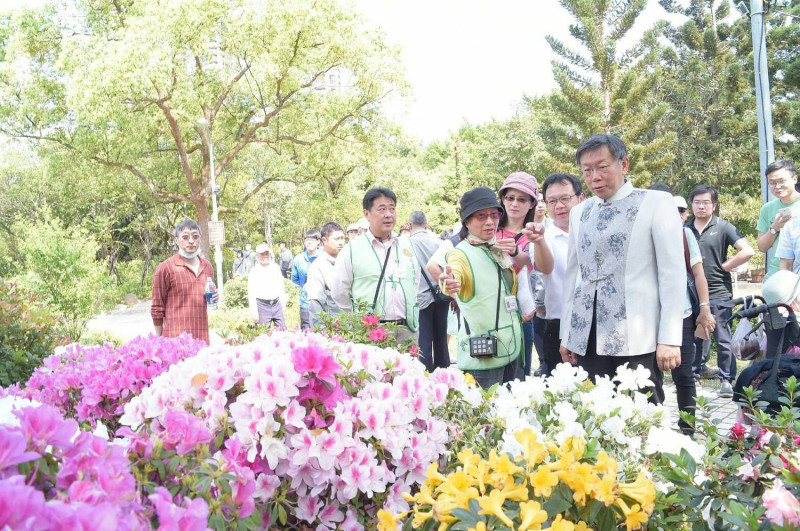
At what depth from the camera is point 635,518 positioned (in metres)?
1.28

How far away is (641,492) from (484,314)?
1.91 meters

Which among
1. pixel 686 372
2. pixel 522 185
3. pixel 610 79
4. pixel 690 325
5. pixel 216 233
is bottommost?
pixel 686 372

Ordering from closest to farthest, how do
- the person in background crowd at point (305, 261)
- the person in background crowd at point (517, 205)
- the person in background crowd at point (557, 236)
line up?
the person in background crowd at point (517, 205)
the person in background crowd at point (557, 236)
the person in background crowd at point (305, 261)

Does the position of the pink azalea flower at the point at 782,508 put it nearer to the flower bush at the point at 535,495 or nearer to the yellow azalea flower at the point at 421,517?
the flower bush at the point at 535,495

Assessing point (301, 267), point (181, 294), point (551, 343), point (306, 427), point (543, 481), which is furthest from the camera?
point (301, 267)

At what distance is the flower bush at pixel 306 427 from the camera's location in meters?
1.52

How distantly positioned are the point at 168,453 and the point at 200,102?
19.0 m

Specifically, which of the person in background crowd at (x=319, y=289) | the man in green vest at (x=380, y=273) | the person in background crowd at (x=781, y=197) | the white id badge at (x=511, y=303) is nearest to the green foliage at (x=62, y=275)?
the person in background crowd at (x=319, y=289)

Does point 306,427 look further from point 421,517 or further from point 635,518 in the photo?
point 635,518

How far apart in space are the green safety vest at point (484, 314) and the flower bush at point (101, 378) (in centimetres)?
138

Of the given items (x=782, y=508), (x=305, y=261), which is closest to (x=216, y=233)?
(x=305, y=261)

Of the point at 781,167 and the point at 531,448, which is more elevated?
the point at 781,167

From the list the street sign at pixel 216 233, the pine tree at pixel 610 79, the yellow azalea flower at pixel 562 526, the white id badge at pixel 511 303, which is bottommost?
the yellow azalea flower at pixel 562 526

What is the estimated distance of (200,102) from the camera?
1861 cm
